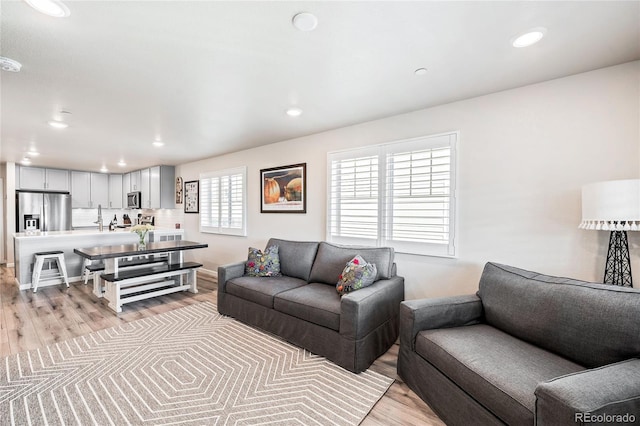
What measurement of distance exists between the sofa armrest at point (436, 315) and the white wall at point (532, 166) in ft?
1.96

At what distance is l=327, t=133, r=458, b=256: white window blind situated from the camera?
278 cm

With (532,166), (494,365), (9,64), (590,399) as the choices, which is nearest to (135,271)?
(9,64)

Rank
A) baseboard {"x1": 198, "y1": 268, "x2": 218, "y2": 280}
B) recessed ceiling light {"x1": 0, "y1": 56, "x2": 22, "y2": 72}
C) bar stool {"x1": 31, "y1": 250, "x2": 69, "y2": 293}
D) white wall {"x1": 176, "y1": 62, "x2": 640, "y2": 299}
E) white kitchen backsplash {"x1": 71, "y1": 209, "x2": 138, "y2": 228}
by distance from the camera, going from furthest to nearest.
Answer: white kitchen backsplash {"x1": 71, "y1": 209, "x2": 138, "y2": 228}, baseboard {"x1": 198, "y1": 268, "x2": 218, "y2": 280}, bar stool {"x1": 31, "y1": 250, "x2": 69, "y2": 293}, white wall {"x1": 176, "y1": 62, "x2": 640, "y2": 299}, recessed ceiling light {"x1": 0, "y1": 56, "x2": 22, "y2": 72}

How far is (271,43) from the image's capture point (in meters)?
1.78

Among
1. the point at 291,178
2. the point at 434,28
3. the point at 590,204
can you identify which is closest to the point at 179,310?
the point at 291,178

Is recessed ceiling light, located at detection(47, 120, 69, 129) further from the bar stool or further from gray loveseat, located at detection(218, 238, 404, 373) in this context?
gray loveseat, located at detection(218, 238, 404, 373)

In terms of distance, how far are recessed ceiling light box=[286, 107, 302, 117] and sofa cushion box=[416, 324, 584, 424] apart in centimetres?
242

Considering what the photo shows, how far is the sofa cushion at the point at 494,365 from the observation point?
51.1 inches

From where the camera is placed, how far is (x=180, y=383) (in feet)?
6.87

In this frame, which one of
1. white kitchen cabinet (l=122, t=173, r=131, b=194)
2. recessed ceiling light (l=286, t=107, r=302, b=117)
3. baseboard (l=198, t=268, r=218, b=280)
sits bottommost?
baseboard (l=198, t=268, r=218, b=280)

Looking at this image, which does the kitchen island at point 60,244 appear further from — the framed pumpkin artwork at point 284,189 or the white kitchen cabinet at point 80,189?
the framed pumpkin artwork at point 284,189

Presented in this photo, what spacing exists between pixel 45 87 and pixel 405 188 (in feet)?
11.5

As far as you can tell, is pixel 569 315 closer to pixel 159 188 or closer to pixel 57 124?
pixel 57 124

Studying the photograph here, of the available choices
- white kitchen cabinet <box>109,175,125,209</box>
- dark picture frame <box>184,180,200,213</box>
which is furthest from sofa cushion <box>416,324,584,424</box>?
white kitchen cabinet <box>109,175,125,209</box>
